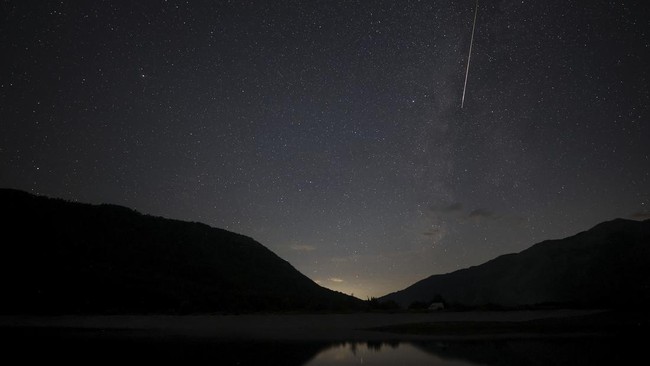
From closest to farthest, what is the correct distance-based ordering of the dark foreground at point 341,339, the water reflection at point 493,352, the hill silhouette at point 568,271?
the water reflection at point 493,352 < the dark foreground at point 341,339 < the hill silhouette at point 568,271

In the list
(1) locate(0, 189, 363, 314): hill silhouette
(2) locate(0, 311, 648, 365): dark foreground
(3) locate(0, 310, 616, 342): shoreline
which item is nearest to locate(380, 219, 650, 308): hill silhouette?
(1) locate(0, 189, 363, 314): hill silhouette

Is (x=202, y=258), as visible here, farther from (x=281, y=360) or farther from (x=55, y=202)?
(x=281, y=360)

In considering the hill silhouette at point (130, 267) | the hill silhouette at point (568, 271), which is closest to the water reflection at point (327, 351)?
the hill silhouette at point (130, 267)

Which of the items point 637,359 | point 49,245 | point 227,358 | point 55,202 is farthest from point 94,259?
point 637,359

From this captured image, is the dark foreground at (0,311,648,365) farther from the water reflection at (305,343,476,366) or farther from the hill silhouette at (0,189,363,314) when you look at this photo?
the hill silhouette at (0,189,363,314)

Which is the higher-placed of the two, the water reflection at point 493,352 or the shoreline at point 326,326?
the shoreline at point 326,326

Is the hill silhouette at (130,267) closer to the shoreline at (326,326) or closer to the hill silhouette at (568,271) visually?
the shoreline at (326,326)

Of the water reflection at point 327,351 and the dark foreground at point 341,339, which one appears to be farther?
the dark foreground at point 341,339
